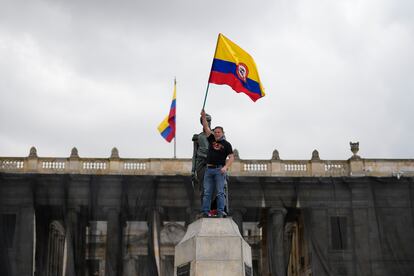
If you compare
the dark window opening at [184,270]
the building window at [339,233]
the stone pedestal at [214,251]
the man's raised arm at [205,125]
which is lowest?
the dark window opening at [184,270]

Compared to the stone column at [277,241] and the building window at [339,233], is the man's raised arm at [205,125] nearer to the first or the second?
the stone column at [277,241]

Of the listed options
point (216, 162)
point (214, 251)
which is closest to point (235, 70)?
point (216, 162)

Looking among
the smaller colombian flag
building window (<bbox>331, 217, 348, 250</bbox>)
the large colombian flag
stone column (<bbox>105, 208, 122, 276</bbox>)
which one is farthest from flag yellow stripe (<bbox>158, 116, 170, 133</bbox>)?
the large colombian flag

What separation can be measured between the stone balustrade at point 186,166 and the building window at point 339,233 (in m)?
3.05

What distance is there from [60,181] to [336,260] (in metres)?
17.5

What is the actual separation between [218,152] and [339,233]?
102 feet

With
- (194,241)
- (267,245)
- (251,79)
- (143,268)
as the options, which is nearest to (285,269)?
(267,245)

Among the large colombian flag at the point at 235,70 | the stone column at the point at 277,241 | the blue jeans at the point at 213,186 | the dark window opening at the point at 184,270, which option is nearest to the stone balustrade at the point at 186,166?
the stone column at the point at 277,241

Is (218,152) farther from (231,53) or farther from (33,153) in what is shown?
(33,153)

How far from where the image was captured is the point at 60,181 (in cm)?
4122

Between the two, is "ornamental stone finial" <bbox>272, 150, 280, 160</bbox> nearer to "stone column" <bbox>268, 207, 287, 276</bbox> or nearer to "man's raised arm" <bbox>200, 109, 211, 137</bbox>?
"stone column" <bbox>268, 207, 287, 276</bbox>

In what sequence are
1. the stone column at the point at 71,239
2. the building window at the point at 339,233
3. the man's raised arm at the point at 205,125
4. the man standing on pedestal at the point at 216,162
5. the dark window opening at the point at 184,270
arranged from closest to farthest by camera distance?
1. the dark window opening at the point at 184,270
2. the man standing on pedestal at the point at 216,162
3. the man's raised arm at the point at 205,125
4. the stone column at the point at 71,239
5. the building window at the point at 339,233

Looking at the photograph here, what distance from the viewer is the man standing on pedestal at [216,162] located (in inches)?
472

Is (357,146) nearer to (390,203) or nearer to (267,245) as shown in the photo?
(390,203)
